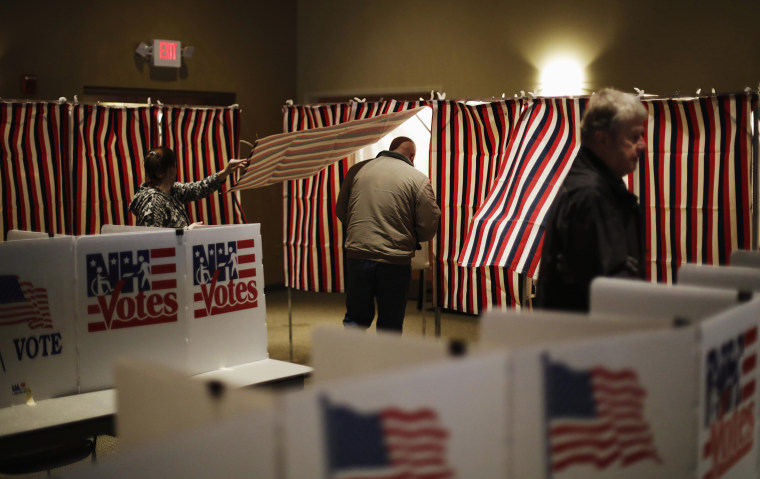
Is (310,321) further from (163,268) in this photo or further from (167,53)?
(163,268)

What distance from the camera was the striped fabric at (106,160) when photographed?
5859 millimetres

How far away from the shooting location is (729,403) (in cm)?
159

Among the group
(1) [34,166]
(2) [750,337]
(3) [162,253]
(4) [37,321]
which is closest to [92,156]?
(1) [34,166]

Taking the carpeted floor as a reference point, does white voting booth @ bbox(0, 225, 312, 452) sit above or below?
above

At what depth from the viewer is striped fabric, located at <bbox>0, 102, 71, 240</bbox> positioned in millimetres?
5508

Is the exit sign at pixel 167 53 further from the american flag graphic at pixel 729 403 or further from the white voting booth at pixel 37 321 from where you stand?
the american flag graphic at pixel 729 403

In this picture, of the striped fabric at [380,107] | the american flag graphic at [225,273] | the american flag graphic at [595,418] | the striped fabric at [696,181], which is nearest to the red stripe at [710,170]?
the striped fabric at [696,181]

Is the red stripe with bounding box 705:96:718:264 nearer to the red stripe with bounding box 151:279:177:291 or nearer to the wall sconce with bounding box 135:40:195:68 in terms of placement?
the red stripe with bounding box 151:279:177:291

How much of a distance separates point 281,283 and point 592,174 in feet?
23.5

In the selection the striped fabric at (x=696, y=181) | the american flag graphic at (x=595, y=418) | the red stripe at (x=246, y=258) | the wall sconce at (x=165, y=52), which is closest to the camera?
the american flag graphic at (x=595, y=418)

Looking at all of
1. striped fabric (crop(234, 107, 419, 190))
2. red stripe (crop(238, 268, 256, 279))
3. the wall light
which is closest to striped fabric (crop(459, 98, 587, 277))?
striped fabric (crop(234, 107, 419, 190))

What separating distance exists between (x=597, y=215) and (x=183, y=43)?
6663mm

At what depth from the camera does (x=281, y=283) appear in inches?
357

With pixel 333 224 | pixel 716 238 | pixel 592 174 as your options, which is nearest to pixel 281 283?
pixel 333 224
